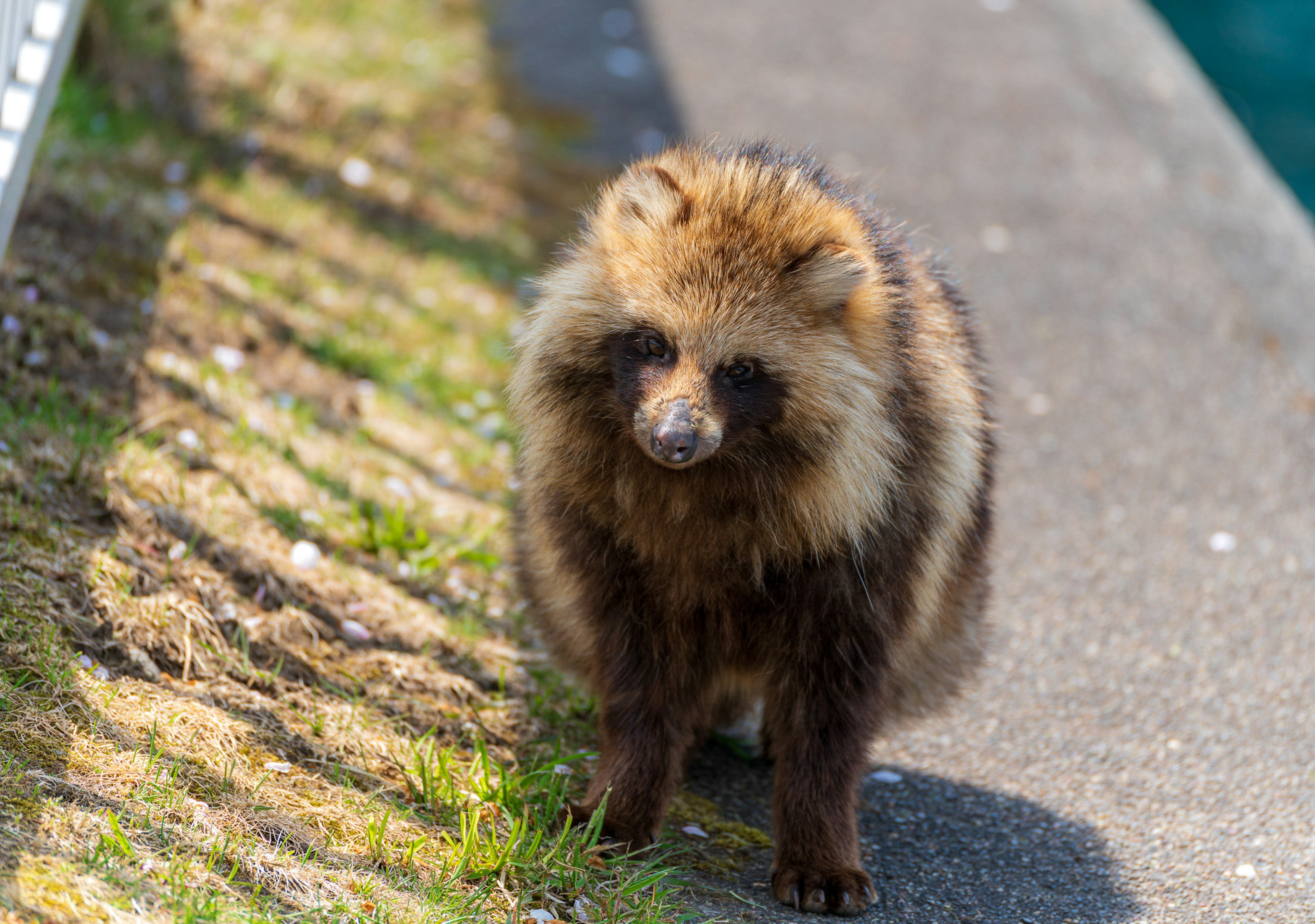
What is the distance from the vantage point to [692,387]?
8.94 feet

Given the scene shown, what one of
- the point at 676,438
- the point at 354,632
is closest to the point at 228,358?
the point at 354,632

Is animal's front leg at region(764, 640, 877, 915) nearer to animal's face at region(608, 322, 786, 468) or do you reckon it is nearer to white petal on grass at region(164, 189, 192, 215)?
animal's face at region(608, 322, 786, 468)

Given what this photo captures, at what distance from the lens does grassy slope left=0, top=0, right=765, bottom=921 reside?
2676 mm

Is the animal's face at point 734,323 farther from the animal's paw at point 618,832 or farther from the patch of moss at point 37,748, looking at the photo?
the patch of moss at point 37,748

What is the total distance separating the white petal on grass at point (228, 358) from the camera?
4809 mm

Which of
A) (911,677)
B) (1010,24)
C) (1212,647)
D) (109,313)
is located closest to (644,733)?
A: (911,677)

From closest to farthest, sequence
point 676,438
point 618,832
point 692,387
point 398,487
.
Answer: point 676,438 → point 692,387 → point 618,832 → point 398,487

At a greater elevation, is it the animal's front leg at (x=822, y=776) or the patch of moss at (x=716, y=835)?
the animal's front leg at (x=822, y=776)

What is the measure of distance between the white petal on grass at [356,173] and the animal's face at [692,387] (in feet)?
14.5

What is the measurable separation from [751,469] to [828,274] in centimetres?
49

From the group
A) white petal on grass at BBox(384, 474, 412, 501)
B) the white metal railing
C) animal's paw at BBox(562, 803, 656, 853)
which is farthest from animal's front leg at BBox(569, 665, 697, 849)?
the white metal railing

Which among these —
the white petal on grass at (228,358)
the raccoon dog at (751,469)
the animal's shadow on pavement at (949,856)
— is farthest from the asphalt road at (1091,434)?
the white petal on grass at (228,358)

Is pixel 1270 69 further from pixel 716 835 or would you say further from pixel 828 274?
pixel 716 835

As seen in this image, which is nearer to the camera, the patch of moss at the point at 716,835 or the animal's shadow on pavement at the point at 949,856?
the animal's shadow on pavement at the point at 949,856
